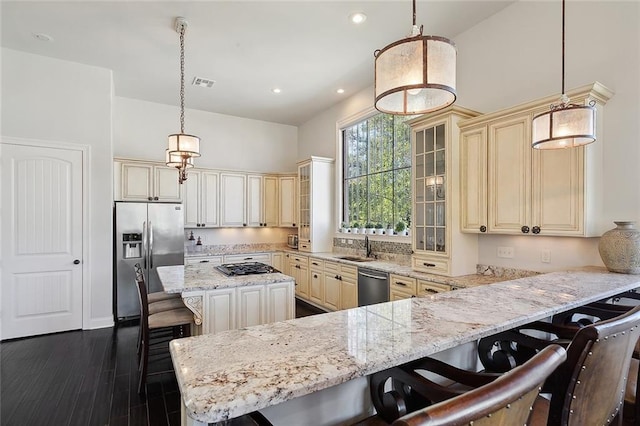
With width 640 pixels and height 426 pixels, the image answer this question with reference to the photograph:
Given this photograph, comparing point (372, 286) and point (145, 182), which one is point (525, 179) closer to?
point (372, 286)

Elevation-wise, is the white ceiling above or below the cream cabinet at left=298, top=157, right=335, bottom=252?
above

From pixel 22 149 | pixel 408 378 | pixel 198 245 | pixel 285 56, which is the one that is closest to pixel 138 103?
pixel 22 149

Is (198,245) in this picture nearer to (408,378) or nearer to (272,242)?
(272,242)

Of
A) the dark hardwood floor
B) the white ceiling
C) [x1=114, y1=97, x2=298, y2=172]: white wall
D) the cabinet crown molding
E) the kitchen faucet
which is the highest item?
the white ceiling

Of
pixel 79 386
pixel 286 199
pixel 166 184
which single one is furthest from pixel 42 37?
pixel 286 199

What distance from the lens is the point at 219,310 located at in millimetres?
2865

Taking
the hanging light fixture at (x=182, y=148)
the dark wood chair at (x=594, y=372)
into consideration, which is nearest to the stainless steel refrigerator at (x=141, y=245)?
the hanging light fixture at (x=182, y=148)

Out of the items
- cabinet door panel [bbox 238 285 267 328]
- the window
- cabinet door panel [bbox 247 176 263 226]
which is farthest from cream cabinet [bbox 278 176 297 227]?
cabinet door panel [bbox 238 285 267 328]

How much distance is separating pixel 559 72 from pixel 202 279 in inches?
147

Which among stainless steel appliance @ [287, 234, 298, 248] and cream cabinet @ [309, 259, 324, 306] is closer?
cream cabinet @ [309, 259, 324, 306]

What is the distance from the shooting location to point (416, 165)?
11.9ft

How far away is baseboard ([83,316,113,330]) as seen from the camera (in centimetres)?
428

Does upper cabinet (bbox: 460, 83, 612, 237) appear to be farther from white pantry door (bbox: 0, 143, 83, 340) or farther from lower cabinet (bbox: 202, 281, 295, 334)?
white pantry door (bbox: 0, 143, 83, 340)

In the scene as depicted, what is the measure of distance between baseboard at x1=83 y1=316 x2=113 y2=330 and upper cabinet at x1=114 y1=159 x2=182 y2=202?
5.75ft
